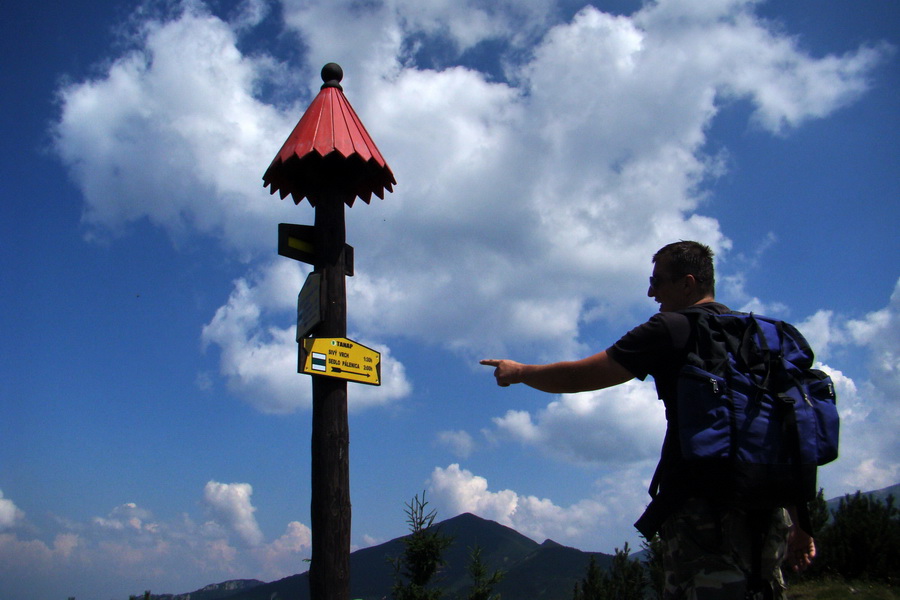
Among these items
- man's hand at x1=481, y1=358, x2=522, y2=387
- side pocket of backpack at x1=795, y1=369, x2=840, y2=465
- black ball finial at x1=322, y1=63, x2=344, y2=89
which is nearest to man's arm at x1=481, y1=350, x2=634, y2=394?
man's hand at x1=481, y1=358, x2=522, y2=387

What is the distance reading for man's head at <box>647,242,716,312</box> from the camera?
288 cm

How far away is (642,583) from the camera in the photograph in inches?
688

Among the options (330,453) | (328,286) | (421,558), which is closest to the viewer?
(330,453)

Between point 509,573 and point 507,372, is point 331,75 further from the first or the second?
point 509,573

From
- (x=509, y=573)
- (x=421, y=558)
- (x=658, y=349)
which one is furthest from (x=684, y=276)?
(x=509, y=573)

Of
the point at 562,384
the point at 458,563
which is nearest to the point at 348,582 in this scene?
the point at 562,384

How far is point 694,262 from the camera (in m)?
2.90

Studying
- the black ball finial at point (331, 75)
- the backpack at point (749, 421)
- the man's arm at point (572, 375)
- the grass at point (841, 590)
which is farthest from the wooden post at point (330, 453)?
the grass at point (841, 590)

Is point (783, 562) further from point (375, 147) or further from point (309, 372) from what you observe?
point (375, 147)

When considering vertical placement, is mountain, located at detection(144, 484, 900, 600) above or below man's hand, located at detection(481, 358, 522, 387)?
below

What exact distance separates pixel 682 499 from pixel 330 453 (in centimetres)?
345

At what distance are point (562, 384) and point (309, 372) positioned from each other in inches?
120

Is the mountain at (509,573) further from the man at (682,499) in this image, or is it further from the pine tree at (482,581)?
the man at (682,499)

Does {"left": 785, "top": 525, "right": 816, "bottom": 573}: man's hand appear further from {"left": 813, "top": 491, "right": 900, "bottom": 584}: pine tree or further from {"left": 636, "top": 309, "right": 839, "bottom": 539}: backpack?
{"left": 813, "top": 491, "right": 900, "bottom": 584}: pine tree
